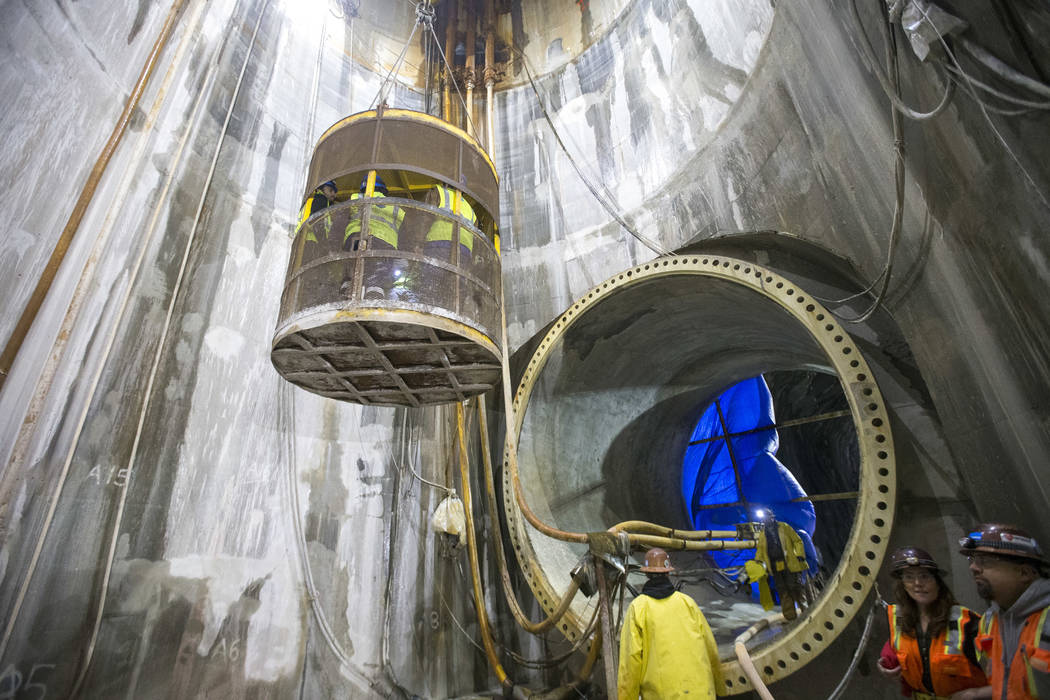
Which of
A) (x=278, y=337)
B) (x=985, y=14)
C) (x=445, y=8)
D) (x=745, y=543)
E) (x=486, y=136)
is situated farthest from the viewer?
(x=445, y=8)

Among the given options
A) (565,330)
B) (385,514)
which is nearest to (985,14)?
(565,330)

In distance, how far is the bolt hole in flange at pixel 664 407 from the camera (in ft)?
8.07

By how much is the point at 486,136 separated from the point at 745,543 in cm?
538

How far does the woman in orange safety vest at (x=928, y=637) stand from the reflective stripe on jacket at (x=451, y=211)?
2.77m

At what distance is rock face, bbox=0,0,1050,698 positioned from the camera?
1.97 m

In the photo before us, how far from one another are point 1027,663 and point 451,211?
3.14 meters

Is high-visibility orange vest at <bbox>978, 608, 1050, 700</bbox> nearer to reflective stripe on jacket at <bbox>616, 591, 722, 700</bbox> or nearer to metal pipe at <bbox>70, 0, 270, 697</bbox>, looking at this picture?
reflective stripe on jacket at <bbox>616, 591, 722, 700</bbox>

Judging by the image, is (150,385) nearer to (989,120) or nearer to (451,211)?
(451,211)

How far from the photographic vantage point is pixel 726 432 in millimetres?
8375

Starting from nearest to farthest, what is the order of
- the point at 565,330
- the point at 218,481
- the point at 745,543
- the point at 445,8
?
the point at 218,481, the point at 565,330, the point at 745,543, the point at 445,8

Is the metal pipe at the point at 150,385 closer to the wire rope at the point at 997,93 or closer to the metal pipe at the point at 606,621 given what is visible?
the metal pipe at the point at 606,621

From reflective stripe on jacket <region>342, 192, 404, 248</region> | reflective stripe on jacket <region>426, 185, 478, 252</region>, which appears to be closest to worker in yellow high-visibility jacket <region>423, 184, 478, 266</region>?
reflective stripe on jacket <region>426, 185, 478, 252</region>

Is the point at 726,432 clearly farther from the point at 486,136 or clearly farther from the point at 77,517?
the point at 77,517

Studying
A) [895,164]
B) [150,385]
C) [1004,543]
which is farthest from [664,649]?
[150,385]
